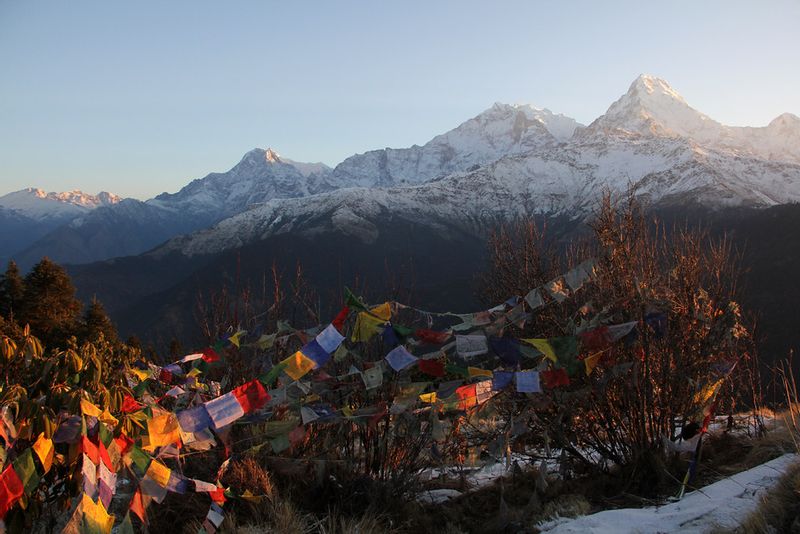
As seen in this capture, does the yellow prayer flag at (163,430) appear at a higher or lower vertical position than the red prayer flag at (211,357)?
lower

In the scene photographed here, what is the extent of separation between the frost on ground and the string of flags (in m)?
1.23

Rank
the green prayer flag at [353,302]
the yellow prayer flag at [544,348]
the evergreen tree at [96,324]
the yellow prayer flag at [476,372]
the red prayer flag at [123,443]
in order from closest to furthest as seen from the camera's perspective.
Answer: the red prayer flag at [123,443]
the yellow prayer flag at [544,348]
the yellow prayer flag at [476,372]
the green prayer flag at [353,302]
the evergreen tree at [96,324]

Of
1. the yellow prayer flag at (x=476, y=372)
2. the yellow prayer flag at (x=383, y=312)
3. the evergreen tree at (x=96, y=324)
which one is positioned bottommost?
the evergreen tree at (x=96, y=324)

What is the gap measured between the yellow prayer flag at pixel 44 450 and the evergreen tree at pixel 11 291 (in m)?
24.8

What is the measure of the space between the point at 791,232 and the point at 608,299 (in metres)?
120

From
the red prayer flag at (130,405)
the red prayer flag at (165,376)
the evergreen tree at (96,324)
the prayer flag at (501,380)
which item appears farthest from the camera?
the evergreen tree at (96,324)

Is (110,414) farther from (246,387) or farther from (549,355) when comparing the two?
(549,355)

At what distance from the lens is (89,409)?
4.28 m

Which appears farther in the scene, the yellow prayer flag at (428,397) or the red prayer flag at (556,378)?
the yellow prayer flag at (428,397)

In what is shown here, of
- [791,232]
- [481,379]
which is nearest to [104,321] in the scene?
[481,379]

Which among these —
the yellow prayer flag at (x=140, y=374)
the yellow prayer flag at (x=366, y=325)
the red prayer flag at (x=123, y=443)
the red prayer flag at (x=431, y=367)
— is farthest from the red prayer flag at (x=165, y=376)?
the red prayer flag at (x=431, y=367)

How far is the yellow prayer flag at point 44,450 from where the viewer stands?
404 cm

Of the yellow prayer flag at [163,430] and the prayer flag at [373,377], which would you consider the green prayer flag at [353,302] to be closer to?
the prayer flag at [373,377]

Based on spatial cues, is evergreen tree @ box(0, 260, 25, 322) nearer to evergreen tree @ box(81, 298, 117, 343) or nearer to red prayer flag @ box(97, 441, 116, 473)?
evergreen tree @ box(81, 298, 117, 343)
